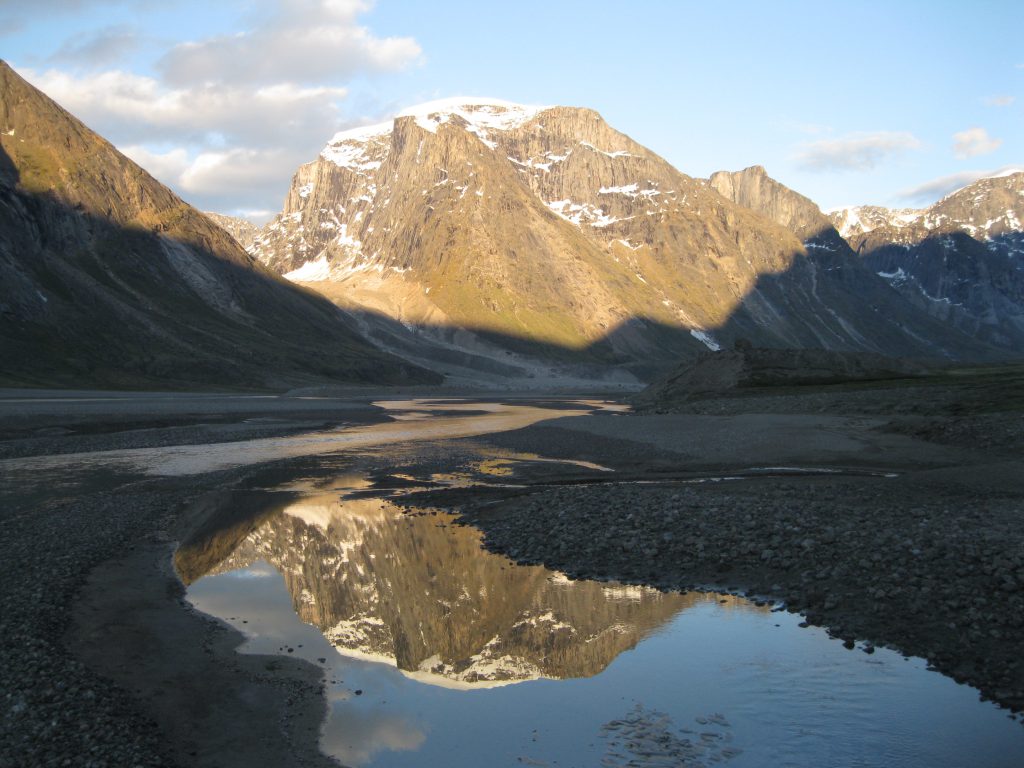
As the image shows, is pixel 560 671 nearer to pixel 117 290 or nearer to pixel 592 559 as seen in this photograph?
pixel 592 559

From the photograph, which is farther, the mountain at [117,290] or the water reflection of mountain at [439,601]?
the mountain at [117,290]

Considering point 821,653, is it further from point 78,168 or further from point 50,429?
point 78,168

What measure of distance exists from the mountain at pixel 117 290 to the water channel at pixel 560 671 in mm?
101764

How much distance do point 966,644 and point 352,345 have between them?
19015 centimetres

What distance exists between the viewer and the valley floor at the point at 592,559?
12.1 meters

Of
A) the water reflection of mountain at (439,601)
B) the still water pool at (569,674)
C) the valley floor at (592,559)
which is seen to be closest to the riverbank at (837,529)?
the valley floor at (592,559)

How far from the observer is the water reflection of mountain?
1492cm

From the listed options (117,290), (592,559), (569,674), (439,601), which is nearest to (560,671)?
(569,674)

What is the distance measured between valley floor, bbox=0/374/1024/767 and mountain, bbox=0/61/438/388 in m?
86.8

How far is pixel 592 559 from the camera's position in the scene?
21.3 metres

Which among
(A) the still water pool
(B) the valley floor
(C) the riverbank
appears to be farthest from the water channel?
(C) the riverbank

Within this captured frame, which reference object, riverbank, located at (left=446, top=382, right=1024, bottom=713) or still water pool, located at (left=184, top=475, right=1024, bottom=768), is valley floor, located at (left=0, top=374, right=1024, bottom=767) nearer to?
riverbank, located at (left=446, top=382, right=1024, bottom=713)

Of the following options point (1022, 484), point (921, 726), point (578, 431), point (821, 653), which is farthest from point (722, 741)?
point (578, 431)

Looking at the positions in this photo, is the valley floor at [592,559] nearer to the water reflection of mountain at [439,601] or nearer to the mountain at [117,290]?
the water reflection of mountain at [439,601]
